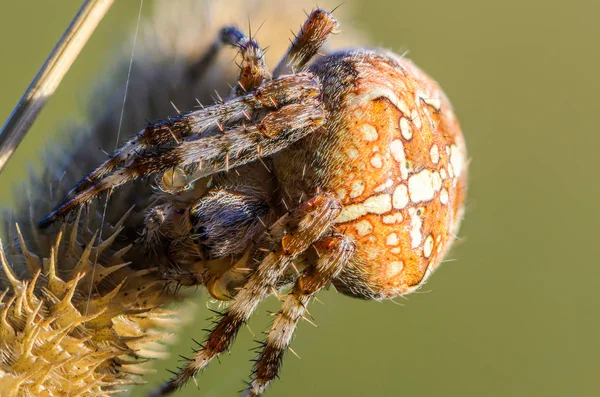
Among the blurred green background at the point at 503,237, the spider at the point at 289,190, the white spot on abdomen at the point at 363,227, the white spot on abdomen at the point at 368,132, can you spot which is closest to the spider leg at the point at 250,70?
the spider at the point at 289,190

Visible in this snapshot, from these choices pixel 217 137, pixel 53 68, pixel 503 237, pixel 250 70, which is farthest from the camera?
pixel 503 237

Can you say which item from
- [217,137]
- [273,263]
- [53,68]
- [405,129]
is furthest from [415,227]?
[53,68]

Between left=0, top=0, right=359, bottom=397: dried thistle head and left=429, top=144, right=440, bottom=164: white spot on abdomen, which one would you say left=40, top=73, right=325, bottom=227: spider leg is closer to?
left=0, top=0, right=359, bottom=397: dried thistle head

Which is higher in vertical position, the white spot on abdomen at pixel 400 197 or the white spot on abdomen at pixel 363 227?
the white spot on abdomen at pixel 400 197

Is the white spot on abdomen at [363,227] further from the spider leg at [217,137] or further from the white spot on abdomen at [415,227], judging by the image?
the spider leg at [217,137]

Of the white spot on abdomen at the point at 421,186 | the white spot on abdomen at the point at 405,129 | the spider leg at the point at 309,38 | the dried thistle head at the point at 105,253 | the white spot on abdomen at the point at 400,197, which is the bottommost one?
the dried thistle head at the point at 105,253

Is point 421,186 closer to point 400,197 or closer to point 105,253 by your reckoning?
point 400,197
